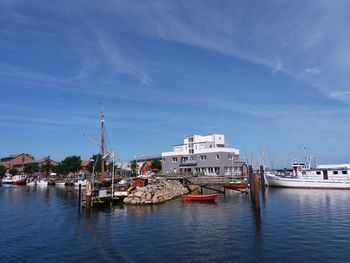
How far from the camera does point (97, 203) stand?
5412 cm

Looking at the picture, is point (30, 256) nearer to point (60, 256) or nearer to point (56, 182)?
point (60, 256)

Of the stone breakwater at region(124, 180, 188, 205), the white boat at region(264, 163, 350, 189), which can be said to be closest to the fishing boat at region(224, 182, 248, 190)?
the stone breakwater at region(124, 180, 188, 205)

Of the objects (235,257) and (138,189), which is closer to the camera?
(235,257)

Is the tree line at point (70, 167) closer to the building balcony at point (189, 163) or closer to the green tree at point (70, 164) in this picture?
the green tree at point (70, 164)

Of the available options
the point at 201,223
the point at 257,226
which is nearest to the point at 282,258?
the point at 257,226

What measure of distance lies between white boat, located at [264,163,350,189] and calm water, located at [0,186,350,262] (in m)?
32.7

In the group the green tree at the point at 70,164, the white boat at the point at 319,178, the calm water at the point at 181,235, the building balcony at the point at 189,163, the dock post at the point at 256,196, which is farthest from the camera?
the green tree at the point at 70,164

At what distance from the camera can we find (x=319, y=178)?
263ft

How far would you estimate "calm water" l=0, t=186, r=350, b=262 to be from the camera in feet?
79.9

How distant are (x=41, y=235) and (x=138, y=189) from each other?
2635cm

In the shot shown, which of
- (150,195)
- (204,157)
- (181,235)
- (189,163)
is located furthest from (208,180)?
(189,163)

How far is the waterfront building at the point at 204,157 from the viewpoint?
10288 cm

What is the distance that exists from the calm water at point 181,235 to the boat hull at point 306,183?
32189 millimetres

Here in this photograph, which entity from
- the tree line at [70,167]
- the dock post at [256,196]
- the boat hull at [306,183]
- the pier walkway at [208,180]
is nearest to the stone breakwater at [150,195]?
the pier walkway at [208,180]
